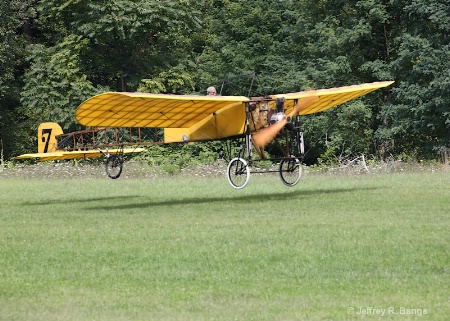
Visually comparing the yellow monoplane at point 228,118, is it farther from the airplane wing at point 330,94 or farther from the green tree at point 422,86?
the green tree at point 422,86

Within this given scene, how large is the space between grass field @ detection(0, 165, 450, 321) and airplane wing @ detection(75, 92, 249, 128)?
1.91 m

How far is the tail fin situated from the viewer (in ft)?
86.2

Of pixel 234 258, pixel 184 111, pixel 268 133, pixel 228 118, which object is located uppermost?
pixel 184 111

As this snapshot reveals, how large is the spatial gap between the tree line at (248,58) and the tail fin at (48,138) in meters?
15.4

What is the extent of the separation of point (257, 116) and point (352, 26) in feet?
69.5

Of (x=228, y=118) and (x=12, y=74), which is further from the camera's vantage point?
(x=12, y=74)

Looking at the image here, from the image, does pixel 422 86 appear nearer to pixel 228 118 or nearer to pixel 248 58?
pixel 248 58

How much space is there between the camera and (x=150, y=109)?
2012 centimetres

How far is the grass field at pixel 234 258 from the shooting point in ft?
28.3

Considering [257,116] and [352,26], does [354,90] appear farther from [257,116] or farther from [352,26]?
[352,26]

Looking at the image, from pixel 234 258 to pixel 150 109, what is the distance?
30.2 ft

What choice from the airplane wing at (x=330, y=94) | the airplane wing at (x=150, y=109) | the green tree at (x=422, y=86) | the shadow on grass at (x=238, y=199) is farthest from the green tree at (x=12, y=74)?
the shadow on grass at (x=238, y=199)

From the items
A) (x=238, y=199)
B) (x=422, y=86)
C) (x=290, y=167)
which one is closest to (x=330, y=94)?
(x=290, y=167)

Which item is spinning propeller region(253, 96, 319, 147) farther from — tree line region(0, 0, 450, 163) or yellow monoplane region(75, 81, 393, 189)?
tree line region(0, 0, 450, 163)
